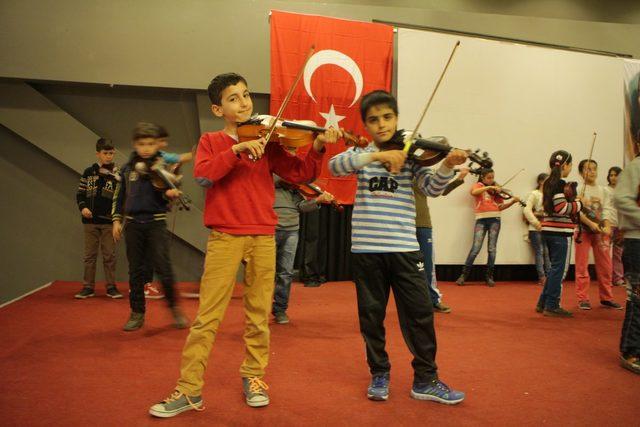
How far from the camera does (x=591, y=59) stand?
7.18 meters

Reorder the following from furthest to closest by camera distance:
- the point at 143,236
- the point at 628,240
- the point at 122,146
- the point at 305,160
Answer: the point at 122,146
the point at 143,236
the point at 628,240
the point at 305,160

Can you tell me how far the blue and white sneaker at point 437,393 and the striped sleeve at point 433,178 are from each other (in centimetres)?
92

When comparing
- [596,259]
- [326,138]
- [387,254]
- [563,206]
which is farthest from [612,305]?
[326,138]

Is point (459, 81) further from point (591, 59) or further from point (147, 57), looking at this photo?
point (147, 57)

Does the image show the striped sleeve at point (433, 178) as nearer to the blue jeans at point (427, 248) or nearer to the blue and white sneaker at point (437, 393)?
the blue and white sneaker at point (437, 393)

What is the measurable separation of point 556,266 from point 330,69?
3.57 meters

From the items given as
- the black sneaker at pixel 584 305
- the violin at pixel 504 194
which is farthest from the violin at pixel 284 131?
the violin at pixel 504 194

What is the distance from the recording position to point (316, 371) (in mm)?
2838

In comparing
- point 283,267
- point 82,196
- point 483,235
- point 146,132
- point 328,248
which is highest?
point 146,132

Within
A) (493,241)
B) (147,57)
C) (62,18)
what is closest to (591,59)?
(493,241)

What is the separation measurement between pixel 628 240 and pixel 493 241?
151 inches

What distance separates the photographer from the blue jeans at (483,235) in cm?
663

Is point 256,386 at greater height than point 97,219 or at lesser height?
lesser

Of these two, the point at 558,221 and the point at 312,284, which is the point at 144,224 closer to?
the point at 312,284
